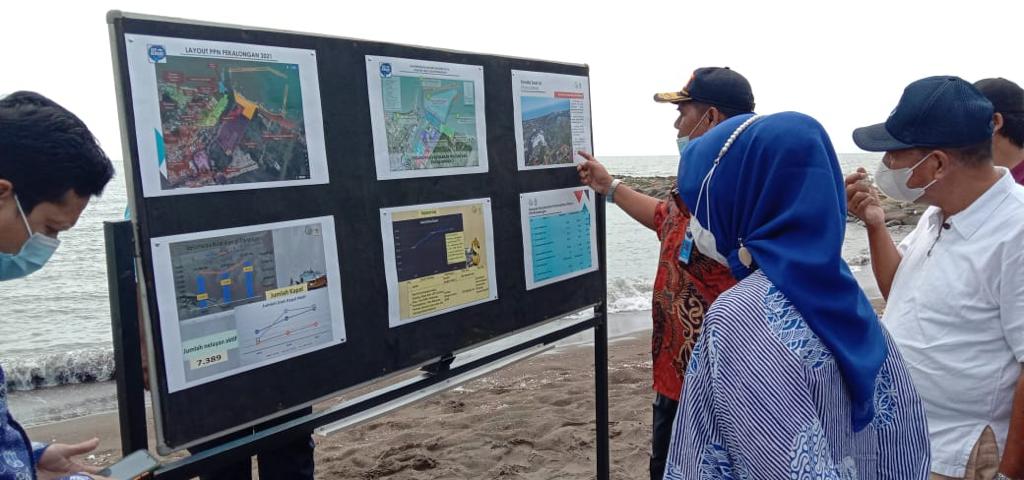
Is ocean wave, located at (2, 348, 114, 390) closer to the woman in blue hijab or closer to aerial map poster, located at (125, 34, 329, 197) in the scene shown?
aerial map poster, located at (125, 34, 329, 197)

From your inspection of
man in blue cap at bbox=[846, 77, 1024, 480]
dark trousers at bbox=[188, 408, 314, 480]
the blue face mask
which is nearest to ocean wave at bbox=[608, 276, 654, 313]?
man in blue cap at bbox=[846, 77, 1024, 480]

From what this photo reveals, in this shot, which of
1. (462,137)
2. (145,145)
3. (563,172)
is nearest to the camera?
(145,145)

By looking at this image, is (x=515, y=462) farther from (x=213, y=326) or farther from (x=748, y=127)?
(x=748, y=127)

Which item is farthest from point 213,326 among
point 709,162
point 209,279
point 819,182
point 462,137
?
point 819,182

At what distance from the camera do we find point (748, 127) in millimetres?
1500

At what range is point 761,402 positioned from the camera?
1.28 meters

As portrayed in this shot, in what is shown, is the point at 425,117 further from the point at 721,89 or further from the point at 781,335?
the point at 781,335

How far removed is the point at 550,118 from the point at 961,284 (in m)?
1.75

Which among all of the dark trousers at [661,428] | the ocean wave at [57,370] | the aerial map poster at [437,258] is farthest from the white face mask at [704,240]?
the ocean wave at [57,370]

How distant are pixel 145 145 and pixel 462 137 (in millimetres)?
1211

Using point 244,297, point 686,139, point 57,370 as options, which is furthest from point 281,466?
point 57,370

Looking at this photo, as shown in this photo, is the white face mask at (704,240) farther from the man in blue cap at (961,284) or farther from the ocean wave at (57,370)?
the ocean wave at (57,370)

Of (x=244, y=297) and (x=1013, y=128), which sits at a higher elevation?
(x=1013, y=128)

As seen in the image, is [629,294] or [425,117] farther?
[629,294]
